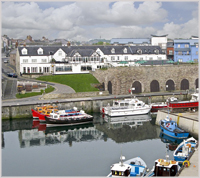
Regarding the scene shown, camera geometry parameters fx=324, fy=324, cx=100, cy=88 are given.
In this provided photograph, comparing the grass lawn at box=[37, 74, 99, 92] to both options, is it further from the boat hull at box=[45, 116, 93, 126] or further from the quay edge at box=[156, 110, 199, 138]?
the quay edge at box=[156, 110, 199, 138]

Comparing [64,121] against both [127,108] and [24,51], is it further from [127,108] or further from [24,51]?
[24,51]

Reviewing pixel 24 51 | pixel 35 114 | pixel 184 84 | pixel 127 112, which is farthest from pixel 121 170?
pixel 24 51

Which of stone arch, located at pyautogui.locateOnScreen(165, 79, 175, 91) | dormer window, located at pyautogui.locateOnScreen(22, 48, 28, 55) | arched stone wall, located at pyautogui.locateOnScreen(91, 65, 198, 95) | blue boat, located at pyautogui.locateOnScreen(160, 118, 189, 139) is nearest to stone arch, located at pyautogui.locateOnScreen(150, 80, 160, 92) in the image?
arched stone wall, located at pyautogui.locateOnScreen(91, 65, 198, 95)

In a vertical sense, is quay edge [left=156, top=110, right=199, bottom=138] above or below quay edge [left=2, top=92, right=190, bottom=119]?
below

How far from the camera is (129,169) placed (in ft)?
82.3

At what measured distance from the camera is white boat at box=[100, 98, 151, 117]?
51.9m

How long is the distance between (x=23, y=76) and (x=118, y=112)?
2682 centimetres

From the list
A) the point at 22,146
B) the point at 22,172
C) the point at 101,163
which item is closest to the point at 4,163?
the point at 22,172

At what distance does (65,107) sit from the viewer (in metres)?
52.3

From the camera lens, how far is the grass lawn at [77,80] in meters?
60.7

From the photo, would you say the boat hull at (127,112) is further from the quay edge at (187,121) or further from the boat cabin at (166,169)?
the boat cabin at (166,169)

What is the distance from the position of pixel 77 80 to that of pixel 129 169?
4028 centimetres

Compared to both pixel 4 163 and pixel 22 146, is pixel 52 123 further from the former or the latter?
pixel 4 163

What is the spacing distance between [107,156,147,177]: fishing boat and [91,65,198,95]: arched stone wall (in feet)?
117
